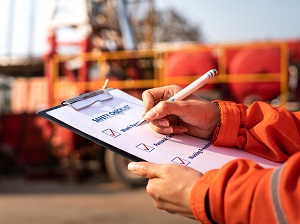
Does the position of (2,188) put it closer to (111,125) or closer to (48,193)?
(48,193)

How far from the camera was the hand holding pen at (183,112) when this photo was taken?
126 centimetres

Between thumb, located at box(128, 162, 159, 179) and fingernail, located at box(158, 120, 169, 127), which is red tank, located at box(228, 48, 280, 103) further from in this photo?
thumb, located at box(128, 162, 159, 179)

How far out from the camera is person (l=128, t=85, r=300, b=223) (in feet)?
2.90

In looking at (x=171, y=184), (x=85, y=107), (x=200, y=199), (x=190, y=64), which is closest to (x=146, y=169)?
(x=171, y=184)

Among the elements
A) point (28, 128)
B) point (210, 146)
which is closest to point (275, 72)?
point (28, 128)

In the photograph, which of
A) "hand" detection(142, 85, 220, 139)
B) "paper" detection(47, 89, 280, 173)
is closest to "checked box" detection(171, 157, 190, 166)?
"paper" detection(47, 89, 280, 173)

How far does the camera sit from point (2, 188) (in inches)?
235

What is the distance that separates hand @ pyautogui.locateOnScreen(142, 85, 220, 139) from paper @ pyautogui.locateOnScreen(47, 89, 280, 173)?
0.03 meters

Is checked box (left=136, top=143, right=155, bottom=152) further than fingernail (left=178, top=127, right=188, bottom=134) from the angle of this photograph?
No

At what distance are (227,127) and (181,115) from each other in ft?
0.45

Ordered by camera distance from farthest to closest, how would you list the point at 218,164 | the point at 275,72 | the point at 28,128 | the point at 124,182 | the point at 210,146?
the point at 28,128, the point at 124,182, the point at 275,72, the point at 210,146, the point at 218,164

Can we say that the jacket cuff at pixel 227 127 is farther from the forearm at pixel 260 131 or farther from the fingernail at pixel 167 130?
the fingernail at pixel 167 130

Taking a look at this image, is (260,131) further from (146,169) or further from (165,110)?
(146,169)

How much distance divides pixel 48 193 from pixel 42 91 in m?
2.19
